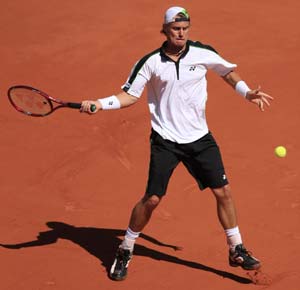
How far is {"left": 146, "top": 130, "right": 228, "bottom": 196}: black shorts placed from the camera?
7.41m

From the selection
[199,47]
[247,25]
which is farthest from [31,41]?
[199,47]

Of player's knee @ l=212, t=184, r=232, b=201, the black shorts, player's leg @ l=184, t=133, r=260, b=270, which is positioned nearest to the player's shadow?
player's leg @ l=184, t=133, r=260, b=270

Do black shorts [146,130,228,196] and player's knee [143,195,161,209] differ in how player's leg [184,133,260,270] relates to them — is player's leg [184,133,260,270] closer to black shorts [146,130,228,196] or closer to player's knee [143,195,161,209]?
black shorts [146,130,228,196]

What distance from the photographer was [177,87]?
285 inches

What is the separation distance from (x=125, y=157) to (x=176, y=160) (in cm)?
243

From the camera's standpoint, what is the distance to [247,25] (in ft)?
43.3

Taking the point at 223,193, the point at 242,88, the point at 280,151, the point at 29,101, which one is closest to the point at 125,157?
the point at 280,151

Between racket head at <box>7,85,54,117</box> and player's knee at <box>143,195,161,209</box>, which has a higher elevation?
racket head at <box>7,85,54,117</box>

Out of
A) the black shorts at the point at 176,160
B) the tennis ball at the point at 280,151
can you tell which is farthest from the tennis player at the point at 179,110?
the tennis ball at the point at 280,151

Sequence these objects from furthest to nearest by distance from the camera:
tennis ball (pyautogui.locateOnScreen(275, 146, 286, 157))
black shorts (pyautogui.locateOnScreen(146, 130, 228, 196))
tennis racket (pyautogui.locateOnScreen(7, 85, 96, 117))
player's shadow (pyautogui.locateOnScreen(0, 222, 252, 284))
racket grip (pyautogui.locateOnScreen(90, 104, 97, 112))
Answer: tennis ball (pyautogui.locateOnScreen(275, 146, 286, 157)) < player's shadow (pyautogui.locateOnScreen(0, 222, 252, 284)) < tennis racket (pyautogui.locateOnScreen(7, 85, 96, 117)) < black shorts (pyautogui.locateOnScreen(146, 130, 228, 196)) < racket grip (pyautogui.locateOnScreen(90, 104, 97, 112))

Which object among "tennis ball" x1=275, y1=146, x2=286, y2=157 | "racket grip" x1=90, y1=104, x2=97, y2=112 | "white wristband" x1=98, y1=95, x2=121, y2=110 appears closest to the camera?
"racket grip" x1=90, y1=104, x2=97, y2=112

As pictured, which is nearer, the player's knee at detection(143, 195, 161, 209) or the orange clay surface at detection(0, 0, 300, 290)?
the player's knee at detection(143, 195, 161, 209)

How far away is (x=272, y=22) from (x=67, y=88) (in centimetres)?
364

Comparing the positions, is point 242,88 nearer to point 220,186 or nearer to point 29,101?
point 220,186
